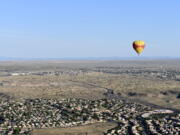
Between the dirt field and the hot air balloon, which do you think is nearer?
the dirt field

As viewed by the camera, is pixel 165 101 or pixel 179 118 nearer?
pixel 179 118

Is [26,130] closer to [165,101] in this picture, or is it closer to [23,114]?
[23,114]

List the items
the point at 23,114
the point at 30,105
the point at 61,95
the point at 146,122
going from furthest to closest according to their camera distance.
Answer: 1. the point at 61,95
2. the point at 30,105
3. the point at 23,114
4. the point at 146,122

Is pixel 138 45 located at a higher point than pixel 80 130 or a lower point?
higher

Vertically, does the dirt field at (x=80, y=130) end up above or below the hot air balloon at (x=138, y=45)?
below

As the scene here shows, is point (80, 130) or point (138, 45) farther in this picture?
point (138, 45)

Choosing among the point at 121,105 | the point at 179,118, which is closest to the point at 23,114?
the point at 121,105

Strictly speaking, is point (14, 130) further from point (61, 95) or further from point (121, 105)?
point (61, 95)

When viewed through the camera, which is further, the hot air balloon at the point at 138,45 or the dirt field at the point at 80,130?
the hot air balloon at the point at 138,45

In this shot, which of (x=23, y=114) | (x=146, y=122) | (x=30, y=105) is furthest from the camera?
(x=30, y=105)

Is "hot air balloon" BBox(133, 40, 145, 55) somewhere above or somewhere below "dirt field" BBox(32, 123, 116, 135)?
above

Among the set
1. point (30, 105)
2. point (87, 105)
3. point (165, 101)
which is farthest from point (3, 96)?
point (165, 101)
